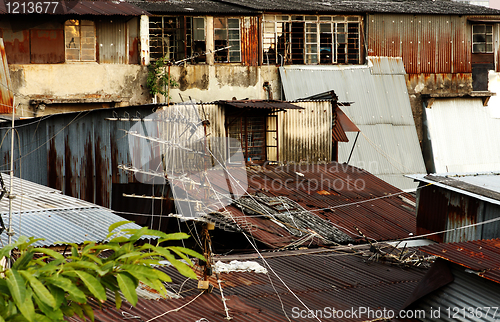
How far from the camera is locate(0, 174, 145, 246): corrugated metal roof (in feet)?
30.7

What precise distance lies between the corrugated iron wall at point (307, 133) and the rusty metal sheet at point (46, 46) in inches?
332

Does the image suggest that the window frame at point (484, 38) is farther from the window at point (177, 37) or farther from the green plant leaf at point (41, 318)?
the green plant leaf at point (41, 318)

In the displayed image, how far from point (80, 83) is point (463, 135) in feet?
56.3

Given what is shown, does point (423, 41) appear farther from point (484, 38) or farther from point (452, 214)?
point (452, 214)

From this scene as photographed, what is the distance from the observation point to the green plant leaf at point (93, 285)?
152 inches

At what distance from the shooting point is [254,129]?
18922 mm

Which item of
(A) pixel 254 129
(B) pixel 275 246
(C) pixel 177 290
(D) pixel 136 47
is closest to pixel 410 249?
(B) pixel 275 246

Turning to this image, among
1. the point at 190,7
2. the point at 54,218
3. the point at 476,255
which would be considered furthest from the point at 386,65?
the point at 54,218

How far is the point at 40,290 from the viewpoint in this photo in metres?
3.76

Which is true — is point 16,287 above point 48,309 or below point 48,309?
above

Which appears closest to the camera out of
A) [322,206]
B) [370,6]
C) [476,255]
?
[476,255]

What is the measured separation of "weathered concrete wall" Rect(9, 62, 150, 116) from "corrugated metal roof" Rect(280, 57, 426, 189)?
6332 millimetres

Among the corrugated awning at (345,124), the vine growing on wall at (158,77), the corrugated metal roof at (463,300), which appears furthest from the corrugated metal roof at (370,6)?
the corrugated metal roof at (463,300)

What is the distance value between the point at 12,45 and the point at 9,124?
3195 millimetres
